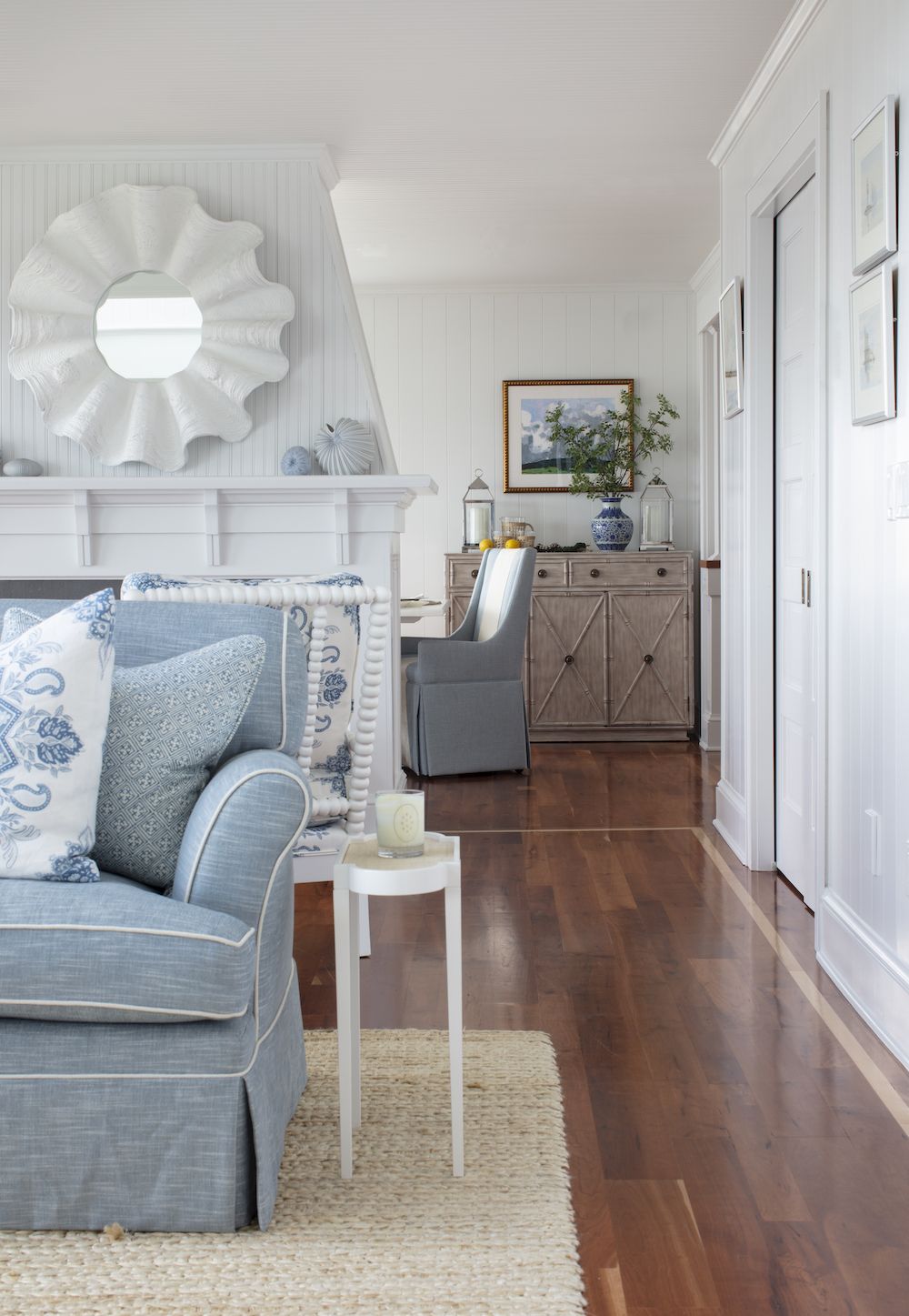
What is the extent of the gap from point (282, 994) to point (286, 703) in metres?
0.49

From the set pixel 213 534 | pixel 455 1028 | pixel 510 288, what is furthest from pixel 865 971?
pixel 510 288

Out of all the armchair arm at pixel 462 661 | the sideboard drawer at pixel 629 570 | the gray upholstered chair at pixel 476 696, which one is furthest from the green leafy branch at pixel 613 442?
the armchair arm at pixel 462 661

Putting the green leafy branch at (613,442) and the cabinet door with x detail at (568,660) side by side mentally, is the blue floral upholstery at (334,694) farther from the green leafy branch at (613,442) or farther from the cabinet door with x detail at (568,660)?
the green leafy branch at (613,442)

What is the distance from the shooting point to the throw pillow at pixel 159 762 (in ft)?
6.30

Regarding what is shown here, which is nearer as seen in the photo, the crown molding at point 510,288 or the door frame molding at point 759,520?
the door frame molding at point 759,520

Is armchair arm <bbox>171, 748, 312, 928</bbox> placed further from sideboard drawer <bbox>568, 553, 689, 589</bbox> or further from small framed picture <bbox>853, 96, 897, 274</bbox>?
sideboard drawer <bbox>568, 553, 689, 589</bbox>

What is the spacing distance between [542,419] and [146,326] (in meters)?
2.83

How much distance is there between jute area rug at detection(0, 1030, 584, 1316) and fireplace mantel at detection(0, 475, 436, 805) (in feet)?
8.49

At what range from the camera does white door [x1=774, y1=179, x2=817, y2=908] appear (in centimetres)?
339

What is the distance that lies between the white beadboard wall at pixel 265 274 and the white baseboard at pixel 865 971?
2.77 meters

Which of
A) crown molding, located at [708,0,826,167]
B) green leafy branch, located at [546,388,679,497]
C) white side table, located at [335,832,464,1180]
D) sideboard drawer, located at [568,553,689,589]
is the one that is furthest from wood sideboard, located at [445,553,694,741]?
white side table, located at [335,832,464,1180]

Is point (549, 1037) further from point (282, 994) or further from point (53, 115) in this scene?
point (53, 115)

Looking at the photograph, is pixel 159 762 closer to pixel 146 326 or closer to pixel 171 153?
pixel 146 326

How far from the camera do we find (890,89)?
2469 mm
